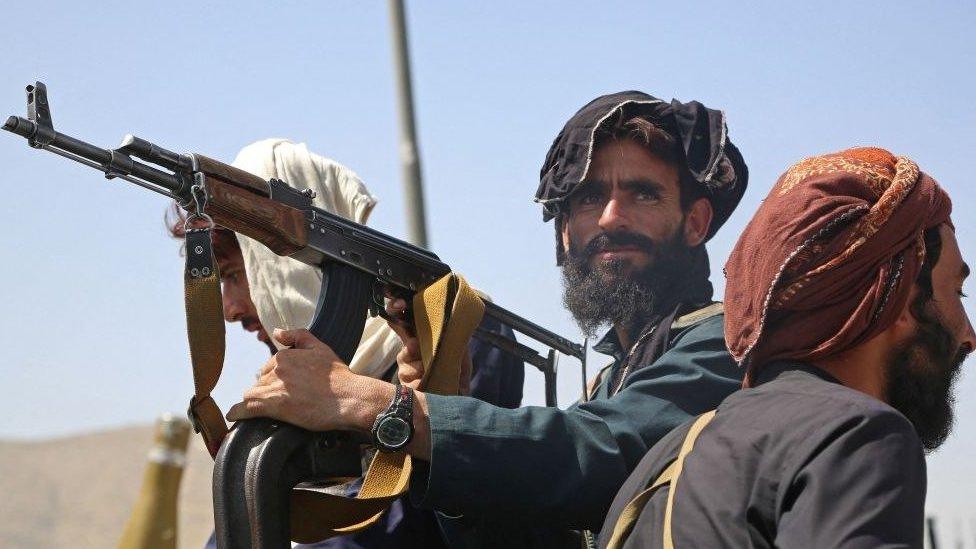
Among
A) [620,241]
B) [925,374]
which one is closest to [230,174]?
[620,241]

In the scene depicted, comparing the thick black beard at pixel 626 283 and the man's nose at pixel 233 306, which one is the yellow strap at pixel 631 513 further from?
the man's nose at pixel 233 306

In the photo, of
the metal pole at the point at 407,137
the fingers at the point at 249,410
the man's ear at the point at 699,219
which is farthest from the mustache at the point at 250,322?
the metal pole at the point at 407,137

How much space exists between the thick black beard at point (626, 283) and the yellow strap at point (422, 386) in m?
0.78

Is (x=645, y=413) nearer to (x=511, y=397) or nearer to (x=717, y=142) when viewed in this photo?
(x=511, y=397)

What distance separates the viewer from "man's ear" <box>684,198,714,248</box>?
4.40 m

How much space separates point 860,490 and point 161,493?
662 cm

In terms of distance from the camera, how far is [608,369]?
448 centimetres

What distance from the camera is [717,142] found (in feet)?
14.3

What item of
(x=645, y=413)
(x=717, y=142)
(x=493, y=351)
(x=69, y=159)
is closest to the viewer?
(x=69, y=159)

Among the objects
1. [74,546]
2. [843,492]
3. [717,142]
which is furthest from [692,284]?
[74,546]

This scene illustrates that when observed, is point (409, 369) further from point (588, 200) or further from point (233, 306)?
point (588, 200)

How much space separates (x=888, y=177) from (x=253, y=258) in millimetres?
2138

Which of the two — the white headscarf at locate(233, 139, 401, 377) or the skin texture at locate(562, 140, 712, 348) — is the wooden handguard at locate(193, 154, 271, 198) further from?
the skin texture at locate(562, 140, 712, 348)

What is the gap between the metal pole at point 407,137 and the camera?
269 inches
